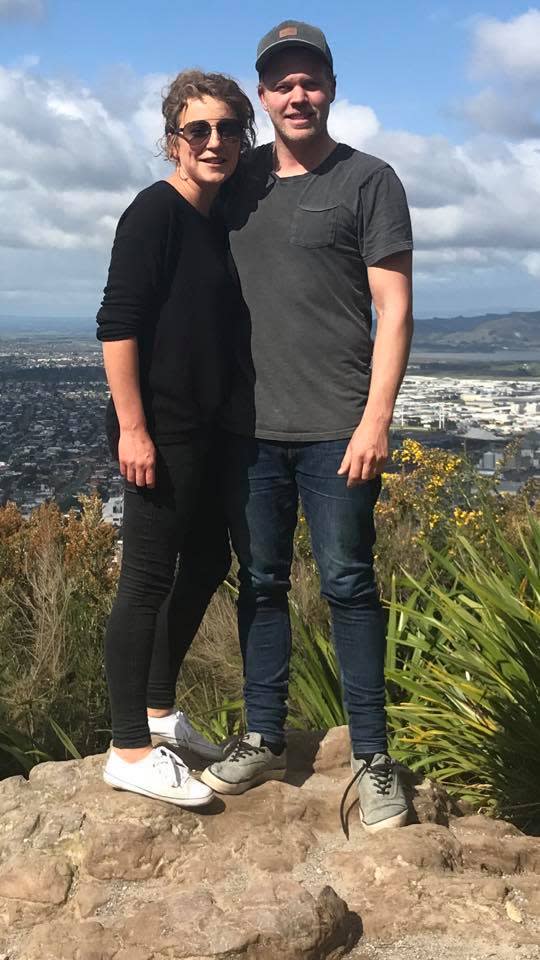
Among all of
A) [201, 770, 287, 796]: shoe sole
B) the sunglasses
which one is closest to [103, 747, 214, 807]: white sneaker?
[201, 770, 287, 796]: shoe sole

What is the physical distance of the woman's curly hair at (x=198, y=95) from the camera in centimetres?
271

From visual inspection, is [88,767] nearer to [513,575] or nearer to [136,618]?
[136,618]

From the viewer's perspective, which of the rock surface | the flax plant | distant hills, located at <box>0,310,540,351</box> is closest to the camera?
the rock surface

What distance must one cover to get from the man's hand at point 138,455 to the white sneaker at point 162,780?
826mm

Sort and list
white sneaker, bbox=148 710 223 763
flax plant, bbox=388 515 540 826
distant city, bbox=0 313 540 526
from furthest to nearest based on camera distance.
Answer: distant city, bbox=0 313 540 526
flax plant, bbox=388 515 540 826
white sneaker, bbox=148 710 223 763

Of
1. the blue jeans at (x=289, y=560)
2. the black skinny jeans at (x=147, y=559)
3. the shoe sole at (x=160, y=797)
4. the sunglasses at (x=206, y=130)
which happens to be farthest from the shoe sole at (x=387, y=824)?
the sunglasses at (x=206, y=130)

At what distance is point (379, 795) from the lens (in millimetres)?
2926

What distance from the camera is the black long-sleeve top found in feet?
8.59

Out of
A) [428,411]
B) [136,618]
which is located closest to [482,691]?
[136,618]

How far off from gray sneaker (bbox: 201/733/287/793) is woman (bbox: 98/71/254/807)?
17 cm

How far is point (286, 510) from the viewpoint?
9.70ft

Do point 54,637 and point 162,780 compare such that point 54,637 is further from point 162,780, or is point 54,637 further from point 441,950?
point 441,950

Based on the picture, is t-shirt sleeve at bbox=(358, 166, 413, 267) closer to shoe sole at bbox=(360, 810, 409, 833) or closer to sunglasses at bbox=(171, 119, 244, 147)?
sunglasses at bbox=(171, 119, 244, 147)

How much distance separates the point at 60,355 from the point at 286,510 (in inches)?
1329
